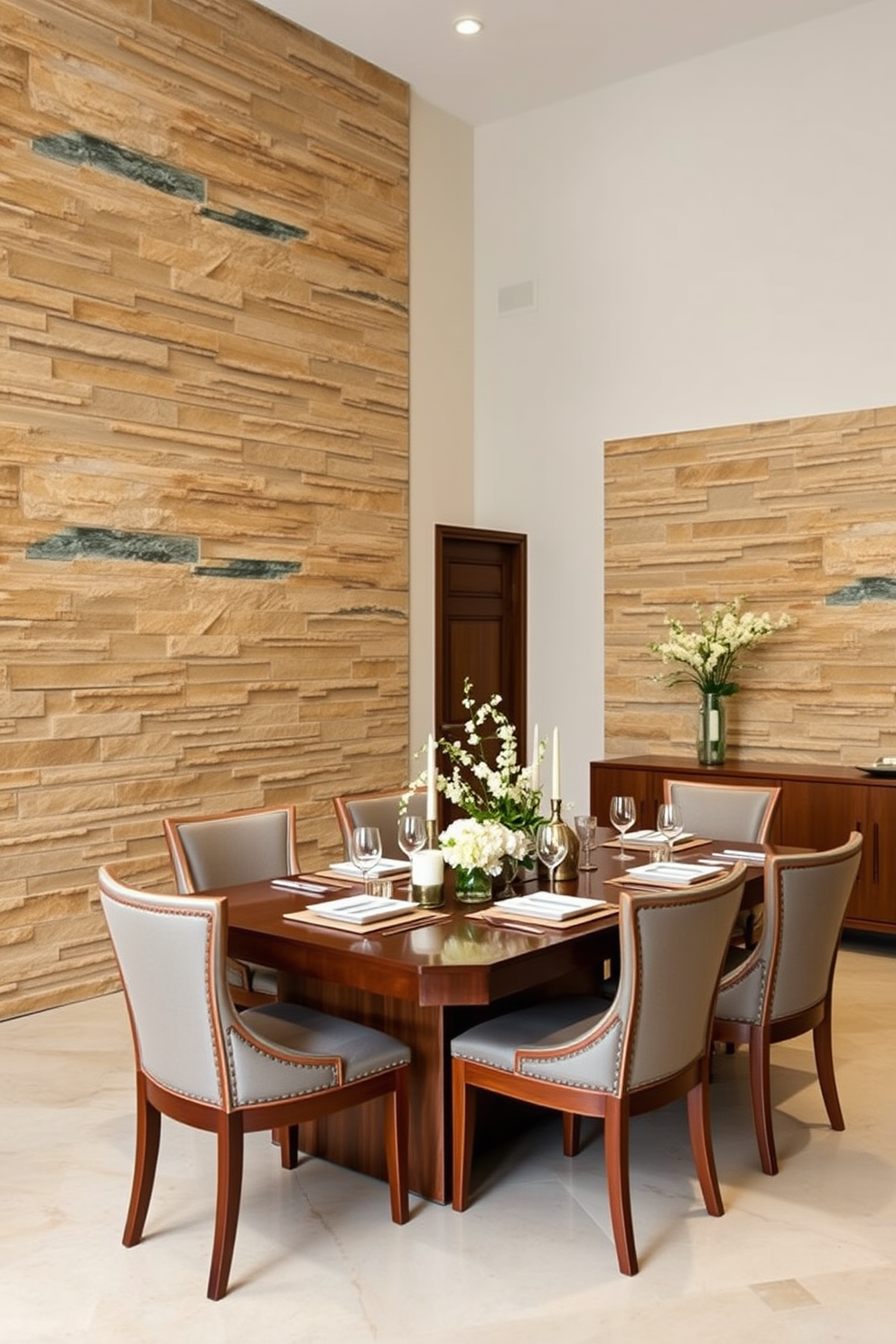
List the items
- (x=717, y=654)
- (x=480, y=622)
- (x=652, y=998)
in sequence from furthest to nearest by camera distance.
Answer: (x=480, y=622) → (x=717, y=654) → (x=652, y=998)

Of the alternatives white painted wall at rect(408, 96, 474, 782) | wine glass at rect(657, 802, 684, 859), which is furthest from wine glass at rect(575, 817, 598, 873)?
white painted wall at rect(408, 96, 474, 782)

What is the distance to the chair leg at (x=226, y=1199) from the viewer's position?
2664 mm

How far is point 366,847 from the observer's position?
3359 mm

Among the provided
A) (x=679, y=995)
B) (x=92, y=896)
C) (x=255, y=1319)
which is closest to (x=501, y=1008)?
(x=679, y=995)

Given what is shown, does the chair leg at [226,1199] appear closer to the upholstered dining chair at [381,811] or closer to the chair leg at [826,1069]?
the upholstered dining chair at [381,811]

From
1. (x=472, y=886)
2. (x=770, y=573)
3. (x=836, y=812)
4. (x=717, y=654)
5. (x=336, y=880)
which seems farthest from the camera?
(x=770, y=573)

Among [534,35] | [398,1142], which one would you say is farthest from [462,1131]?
[534,35]

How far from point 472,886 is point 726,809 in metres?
1.51

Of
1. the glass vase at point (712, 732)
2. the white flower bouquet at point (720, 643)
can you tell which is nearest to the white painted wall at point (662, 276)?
the white flower bouquet at point (720, 643)

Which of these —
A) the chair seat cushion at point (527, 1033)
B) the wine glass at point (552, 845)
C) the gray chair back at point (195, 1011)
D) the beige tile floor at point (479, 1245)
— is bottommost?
the beige tile floor at point (479, 1245)

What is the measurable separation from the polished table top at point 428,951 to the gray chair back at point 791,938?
410 millimetres

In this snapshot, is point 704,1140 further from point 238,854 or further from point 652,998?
point 238,854

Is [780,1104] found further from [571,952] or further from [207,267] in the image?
[207,267]

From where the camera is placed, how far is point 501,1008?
11.7ft
